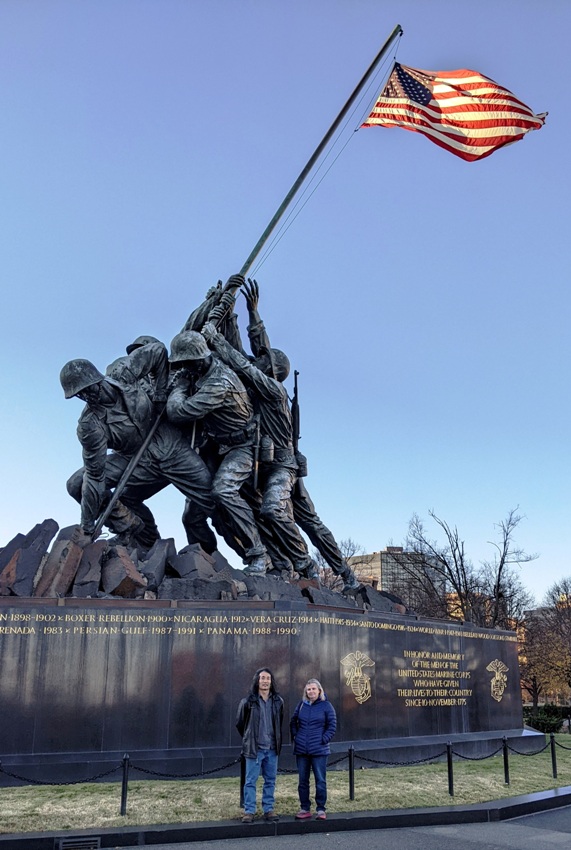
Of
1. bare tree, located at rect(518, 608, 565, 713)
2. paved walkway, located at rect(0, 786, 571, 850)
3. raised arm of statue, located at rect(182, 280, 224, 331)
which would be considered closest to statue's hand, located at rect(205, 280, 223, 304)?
raised arm of statue, located at rect(182, 280, 224, 331)

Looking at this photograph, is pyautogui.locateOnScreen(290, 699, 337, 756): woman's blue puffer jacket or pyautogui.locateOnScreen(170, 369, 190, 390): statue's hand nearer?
pyautogui.locateOnScreen(290, 699, 337, 756): woman's blue puffer jacket

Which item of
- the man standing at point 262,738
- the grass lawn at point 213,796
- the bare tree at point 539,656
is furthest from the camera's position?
the bare tree at point 539,656

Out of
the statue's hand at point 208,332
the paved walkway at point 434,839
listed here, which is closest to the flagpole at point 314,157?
the statue's hand at point 208,332

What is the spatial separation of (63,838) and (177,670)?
4084 mm

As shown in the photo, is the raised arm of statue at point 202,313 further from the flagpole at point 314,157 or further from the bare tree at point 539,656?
the bare tree at point 539,656

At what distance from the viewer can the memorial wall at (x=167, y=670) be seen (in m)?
10.2

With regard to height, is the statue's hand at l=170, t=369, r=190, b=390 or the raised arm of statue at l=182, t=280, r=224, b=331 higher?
the raised arm of statue at l=182, t=280, r=224, b=331

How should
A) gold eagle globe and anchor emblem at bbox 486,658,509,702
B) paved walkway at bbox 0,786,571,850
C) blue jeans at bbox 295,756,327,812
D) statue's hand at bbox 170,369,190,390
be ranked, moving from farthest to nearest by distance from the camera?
gold eagle globe and anchor emblem at bbox 486,658,509,702 < statue's hand at bbox 170,369,190,390 < blue jeans at bbox 295,756,327,812 < paved walkway at bbox 0,786,571,850

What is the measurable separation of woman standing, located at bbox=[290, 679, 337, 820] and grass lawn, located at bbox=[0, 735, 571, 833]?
35 centimetres

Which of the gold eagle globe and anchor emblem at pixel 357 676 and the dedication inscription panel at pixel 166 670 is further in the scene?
the gold eagle globe and anchor emblem at pixel 357 676

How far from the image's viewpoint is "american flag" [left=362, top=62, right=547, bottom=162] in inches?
563

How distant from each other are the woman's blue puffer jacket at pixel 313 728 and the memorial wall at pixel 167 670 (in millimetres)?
2947

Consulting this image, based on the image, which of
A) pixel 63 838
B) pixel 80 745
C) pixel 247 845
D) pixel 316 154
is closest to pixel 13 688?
pixel 80 745

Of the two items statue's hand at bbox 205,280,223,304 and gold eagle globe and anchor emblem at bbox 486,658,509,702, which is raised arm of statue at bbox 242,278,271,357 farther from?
gold eagle globe and anchor emblem at bbox 486,658,509,702
